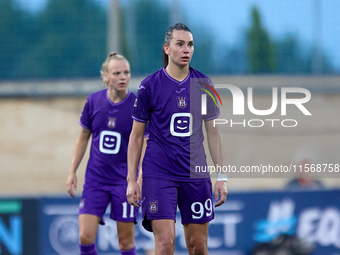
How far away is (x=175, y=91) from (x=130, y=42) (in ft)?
22.6

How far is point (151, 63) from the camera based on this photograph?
11055 mm

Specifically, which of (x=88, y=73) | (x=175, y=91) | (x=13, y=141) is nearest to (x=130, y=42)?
(x=88, y=73)

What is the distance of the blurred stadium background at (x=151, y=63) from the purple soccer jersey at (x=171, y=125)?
6269 mm

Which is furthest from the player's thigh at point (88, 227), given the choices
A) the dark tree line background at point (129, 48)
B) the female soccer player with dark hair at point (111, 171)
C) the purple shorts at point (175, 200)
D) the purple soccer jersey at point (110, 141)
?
the dark tree line background at point (129, 48)

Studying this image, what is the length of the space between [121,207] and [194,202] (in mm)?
1394

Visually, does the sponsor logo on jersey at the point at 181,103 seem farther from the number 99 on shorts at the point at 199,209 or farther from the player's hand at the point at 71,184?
the player's hand at the point at 71,184

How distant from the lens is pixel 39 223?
8.21m

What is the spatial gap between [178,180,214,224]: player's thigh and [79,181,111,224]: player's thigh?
4.64ft

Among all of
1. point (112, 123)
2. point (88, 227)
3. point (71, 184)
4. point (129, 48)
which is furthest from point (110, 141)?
point (129, 48)

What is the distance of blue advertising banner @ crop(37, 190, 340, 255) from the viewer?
806 cm

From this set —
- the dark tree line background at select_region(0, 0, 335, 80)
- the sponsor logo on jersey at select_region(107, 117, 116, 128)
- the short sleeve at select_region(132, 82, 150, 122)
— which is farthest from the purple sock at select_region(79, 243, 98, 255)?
the dark tree line background at select_region(0, 0, 335, 80)

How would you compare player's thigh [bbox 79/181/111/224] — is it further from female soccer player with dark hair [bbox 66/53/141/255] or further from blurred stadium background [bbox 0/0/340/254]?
blurred stadium background [bbox 0/0/340/254]

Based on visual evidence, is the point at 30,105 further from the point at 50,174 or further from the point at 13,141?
the point at 50,174

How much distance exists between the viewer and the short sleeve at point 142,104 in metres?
4.30
